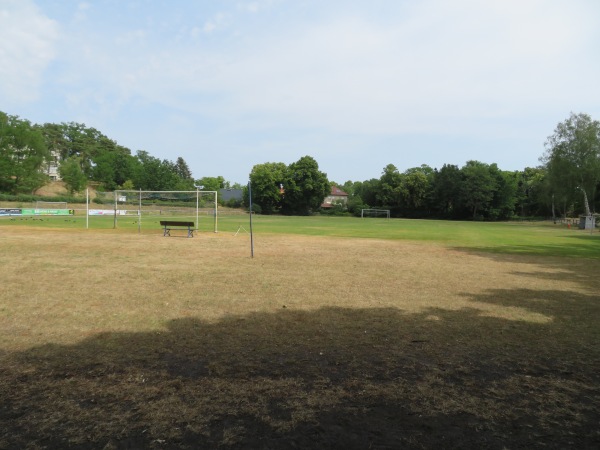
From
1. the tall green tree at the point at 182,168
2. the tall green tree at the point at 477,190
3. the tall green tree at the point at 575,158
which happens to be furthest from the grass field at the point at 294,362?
the tall green tree at the point at 182,168

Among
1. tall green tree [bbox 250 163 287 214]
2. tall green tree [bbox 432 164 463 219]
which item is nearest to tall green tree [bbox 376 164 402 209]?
tall green tree [bbox 432 164 463 219]

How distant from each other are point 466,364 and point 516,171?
Result: 10161 cm

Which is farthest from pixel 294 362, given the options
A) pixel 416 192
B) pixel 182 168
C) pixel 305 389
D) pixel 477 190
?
pixel 182 168

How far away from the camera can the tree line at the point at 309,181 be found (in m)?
74.9

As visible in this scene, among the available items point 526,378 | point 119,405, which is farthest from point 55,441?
point 526,378

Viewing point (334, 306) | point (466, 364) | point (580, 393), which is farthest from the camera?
point (334, 306)

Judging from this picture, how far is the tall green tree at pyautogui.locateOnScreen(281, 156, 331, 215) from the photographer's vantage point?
90.4 m

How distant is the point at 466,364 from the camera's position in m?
4.89

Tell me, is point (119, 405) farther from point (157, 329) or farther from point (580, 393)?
point (580, 393)

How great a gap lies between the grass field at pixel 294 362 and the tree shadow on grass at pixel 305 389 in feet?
0.06

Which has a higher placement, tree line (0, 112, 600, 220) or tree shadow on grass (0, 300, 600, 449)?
tree line (0, 112, 600, 220)

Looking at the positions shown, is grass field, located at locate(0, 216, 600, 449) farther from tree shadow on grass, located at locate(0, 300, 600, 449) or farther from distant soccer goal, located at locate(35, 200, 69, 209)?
distant soccer goal, located at locate(35, 200, 69, 209)

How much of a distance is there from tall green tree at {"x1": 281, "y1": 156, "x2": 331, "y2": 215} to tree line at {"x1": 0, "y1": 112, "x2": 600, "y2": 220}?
0.22 meters

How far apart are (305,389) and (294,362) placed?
2.49 ft
